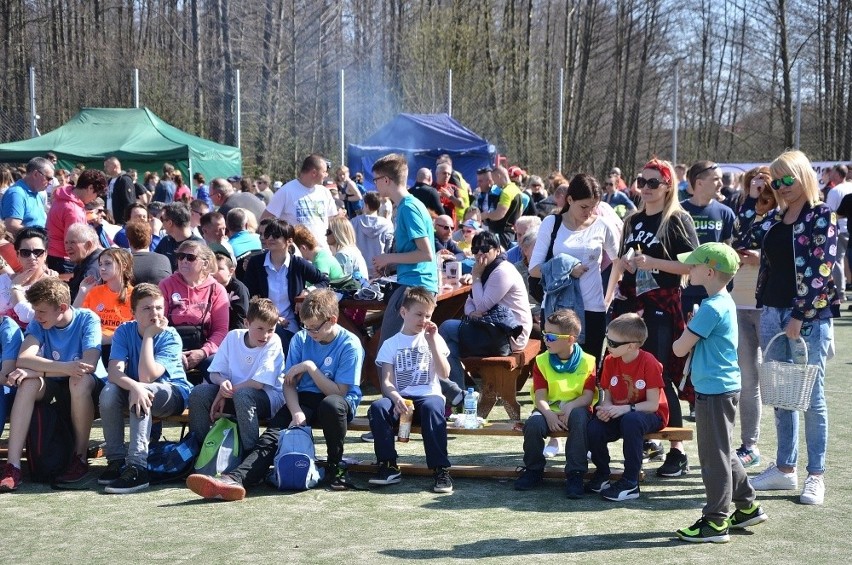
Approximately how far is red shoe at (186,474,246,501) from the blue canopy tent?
1683 cm

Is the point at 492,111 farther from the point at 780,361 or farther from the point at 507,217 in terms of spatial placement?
the point at 780,361

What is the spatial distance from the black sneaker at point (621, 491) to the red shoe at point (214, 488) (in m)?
1.88

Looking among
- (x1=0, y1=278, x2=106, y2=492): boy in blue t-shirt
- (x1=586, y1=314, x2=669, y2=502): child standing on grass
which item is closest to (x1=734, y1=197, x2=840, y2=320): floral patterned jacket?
(x1=586, y1=314, x2=669, y2=502): child standing on grass

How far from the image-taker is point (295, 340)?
602 centimetres

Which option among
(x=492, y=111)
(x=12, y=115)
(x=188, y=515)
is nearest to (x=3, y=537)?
(x=188, y=515)

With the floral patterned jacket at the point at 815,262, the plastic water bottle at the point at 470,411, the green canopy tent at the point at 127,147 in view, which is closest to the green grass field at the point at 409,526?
the plastic water bottle at the point at 470,411

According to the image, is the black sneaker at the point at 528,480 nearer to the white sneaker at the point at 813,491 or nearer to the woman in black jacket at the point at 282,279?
the white sneaker at the point at 813,491

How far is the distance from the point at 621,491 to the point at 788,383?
3.29 ft

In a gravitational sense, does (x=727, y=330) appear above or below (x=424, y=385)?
above

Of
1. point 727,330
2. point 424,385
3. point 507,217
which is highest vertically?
point 507,217

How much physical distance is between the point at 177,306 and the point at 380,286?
203 cm

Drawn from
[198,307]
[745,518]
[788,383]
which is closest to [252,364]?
[198,307]

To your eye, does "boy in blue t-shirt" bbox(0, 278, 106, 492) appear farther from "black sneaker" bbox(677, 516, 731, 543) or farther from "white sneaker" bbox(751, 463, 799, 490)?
"white sneaker" bbox(751, 463, 799, 490)

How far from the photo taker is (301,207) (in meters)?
9.02
